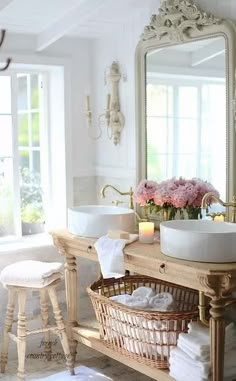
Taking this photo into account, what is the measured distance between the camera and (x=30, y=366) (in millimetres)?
3719

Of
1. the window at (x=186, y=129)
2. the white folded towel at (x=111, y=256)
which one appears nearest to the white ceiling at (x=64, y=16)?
the window at (x=186, y=129)

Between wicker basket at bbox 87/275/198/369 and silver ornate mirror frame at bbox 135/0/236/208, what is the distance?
692mm

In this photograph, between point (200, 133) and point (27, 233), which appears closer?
point (200, 133)

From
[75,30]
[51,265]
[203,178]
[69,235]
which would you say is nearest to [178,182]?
[203,178]

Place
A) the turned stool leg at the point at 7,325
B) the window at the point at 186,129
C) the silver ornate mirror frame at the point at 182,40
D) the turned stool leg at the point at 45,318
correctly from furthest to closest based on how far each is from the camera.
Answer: the turned stool leg at the point at 45,318
the turned stool leg at the point at 7,325
the window at the point at 186,129
the silver ornate mirror frame at the point at 182,40

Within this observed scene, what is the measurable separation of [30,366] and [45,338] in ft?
0.79

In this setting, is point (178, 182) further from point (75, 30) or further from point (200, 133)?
point (75, 30)

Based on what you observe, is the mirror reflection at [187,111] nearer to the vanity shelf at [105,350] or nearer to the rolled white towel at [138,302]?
the rolled white towel at [138,302]

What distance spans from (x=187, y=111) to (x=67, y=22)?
0.98 m

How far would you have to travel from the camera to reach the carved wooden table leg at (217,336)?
2639 mm

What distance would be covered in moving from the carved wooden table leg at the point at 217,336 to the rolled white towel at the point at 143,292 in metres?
0.68

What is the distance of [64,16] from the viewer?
Answer: 373 cm

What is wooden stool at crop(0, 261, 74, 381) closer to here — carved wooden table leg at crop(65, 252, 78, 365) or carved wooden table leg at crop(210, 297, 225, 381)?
carved wooden table leg at crop(65, 252, 78, 365)

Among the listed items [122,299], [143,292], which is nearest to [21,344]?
[122,299]
